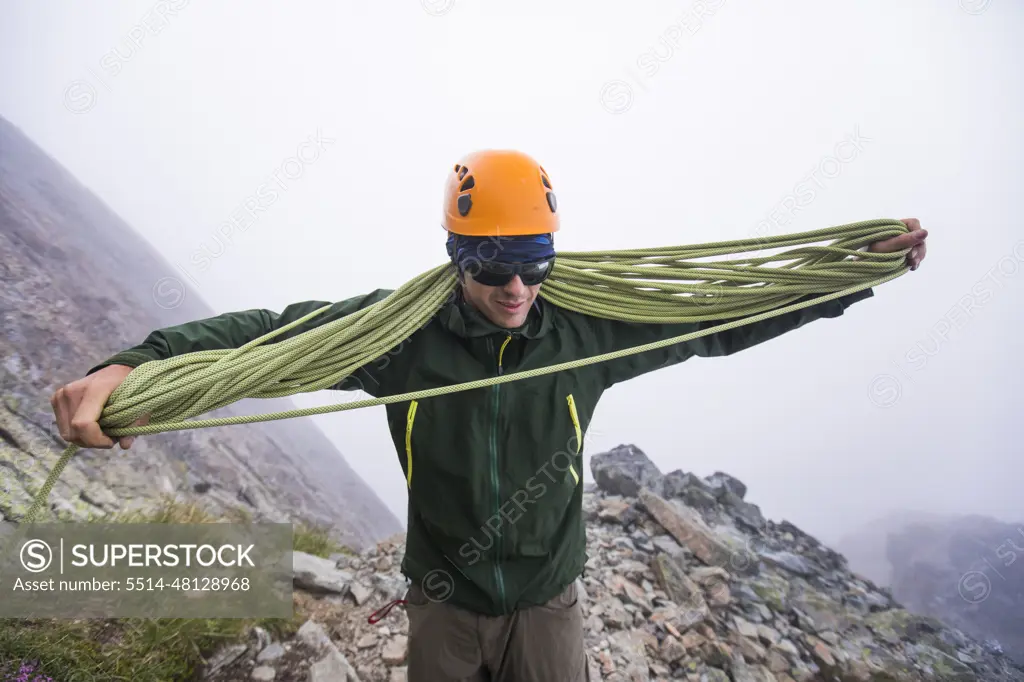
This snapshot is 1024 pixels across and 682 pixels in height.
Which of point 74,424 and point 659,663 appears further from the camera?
point 659,663

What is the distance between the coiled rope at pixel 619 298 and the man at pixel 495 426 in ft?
0.20

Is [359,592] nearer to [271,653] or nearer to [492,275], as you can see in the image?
[271,653]

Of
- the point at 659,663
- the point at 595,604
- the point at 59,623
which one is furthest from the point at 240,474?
the point at 659,663

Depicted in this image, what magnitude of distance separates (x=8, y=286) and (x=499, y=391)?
5.39 m

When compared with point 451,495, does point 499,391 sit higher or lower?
higher

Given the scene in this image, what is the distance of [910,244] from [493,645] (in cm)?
178

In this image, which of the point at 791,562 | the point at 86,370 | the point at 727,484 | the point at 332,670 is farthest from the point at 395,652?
the point at 86,370

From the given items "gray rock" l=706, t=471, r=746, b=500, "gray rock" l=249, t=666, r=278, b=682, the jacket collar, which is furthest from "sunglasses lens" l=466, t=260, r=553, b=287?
"gray rock" l=706, t=471, r=746, b=500

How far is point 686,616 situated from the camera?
2980mm

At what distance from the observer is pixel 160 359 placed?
3.54 feet

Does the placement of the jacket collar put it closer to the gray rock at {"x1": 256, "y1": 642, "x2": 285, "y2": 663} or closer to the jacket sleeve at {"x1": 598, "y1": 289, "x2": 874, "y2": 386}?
the jacket sleeve at {"x1": 598, "y1": 289, "x2": 874, "y2": 386}

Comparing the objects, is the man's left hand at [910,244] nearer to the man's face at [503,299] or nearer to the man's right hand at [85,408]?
the man's face at [503,299]

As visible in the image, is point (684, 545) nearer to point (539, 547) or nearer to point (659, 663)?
point (659, 663)

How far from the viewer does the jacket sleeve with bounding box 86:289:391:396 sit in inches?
43.1
